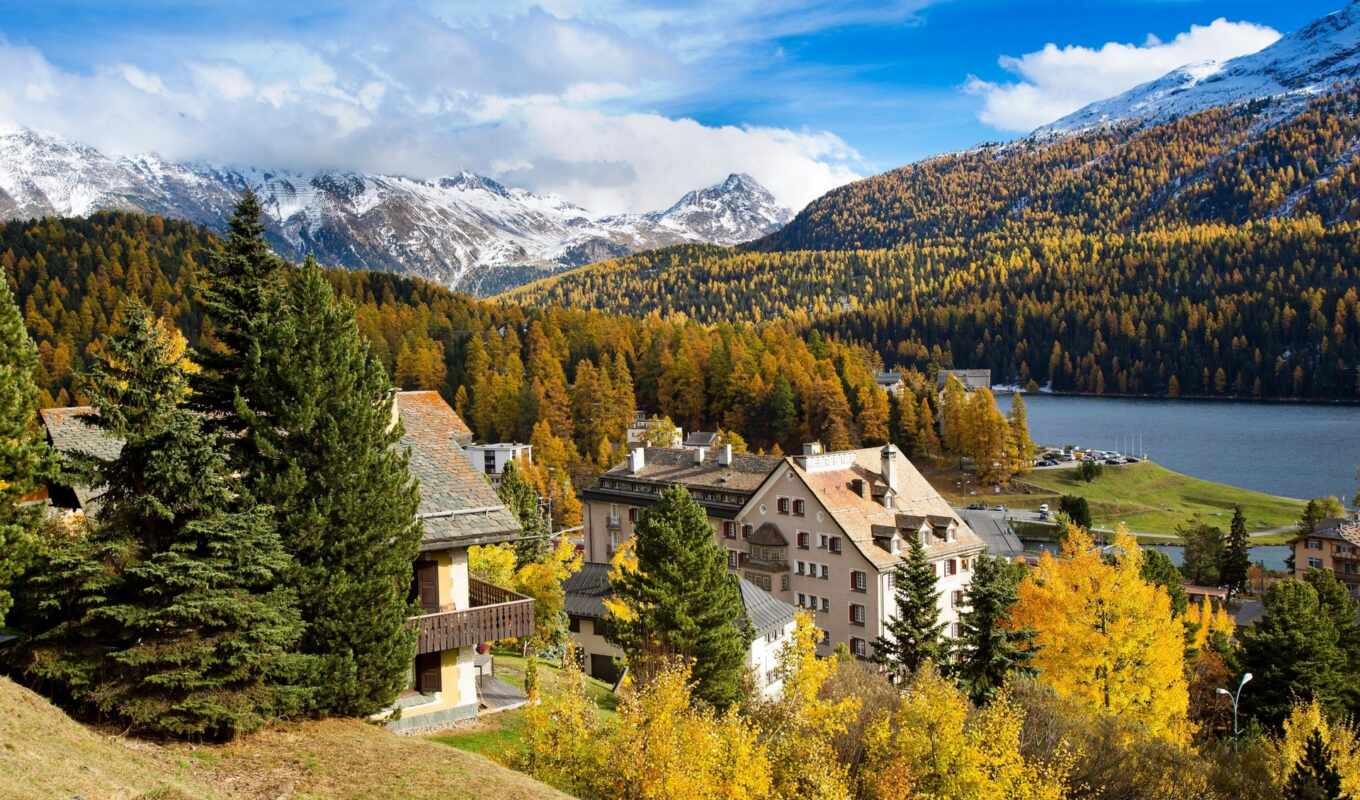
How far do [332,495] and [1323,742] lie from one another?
3626 centimetres

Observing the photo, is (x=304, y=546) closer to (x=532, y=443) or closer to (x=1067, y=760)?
(x=1067, y=760)

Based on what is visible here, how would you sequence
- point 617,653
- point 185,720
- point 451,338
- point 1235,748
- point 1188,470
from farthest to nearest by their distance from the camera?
point 451,338 < point 1188,470 < point 617,653 < point 1235,748 < point 185,720

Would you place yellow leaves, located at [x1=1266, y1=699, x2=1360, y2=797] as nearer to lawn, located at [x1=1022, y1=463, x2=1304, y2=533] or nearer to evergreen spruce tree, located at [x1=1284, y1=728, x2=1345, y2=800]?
evergreen spruce tree, located at [x1=1284, y1=728, x2=1345, y2=800]

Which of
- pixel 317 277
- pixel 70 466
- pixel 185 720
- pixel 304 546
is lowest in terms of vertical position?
pixel 185 720

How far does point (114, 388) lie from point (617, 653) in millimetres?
36102

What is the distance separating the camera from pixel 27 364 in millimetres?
24281

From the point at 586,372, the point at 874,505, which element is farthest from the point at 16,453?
the point at 586,372

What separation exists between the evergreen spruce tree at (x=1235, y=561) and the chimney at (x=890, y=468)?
41167mm

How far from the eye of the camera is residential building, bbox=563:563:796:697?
51562mm

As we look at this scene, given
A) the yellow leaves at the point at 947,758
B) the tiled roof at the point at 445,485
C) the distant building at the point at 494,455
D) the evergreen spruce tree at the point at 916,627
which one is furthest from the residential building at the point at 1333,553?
the tiled roof at the point at 445,485

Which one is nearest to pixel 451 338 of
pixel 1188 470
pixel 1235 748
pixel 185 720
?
pixel 1188 470

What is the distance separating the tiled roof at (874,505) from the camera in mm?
63625

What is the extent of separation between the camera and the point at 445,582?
27.2m

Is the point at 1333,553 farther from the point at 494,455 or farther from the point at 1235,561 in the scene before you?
the point at 494,455
